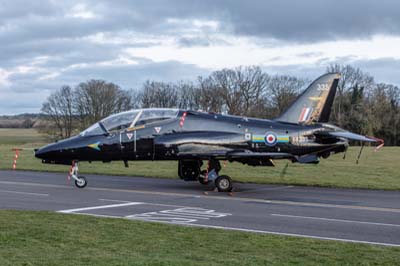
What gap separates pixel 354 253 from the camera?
8.27 m

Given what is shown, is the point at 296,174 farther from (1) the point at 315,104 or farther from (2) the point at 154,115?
(2) the point at 154,115

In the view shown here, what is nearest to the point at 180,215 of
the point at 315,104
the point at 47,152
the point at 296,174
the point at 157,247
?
the point at 157,247

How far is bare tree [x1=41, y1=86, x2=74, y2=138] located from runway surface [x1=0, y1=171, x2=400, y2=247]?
175 feet

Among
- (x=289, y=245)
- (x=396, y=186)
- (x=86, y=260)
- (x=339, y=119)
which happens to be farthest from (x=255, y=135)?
(x=339, y=119)

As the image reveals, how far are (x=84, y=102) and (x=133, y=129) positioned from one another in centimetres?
6005

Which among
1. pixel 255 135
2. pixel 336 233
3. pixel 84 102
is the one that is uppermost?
pixel 84 102

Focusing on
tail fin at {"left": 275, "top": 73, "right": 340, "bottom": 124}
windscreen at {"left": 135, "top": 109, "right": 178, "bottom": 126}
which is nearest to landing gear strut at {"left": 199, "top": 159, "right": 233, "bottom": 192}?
windscreen at {"left": 135, "top": 109, "right": 178, "bottom": 126}

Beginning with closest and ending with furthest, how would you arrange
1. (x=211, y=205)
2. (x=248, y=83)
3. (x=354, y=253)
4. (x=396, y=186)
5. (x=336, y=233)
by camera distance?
(x=354, y=253) < (x=336, y=233) < (x=211, y=205) < (x=396, y=186) < (x=248, y=83)

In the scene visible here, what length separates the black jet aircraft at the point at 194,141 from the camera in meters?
18.7

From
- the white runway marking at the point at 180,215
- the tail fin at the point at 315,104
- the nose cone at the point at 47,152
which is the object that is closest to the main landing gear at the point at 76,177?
the nose cone at the point at 47,152

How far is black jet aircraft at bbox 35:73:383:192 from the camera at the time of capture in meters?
18.7

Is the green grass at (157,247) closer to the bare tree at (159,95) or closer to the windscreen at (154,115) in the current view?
the windscreen at (154,115)

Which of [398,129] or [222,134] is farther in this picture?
[398,129]

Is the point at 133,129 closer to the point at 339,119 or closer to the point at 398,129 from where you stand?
the point at 339,119
